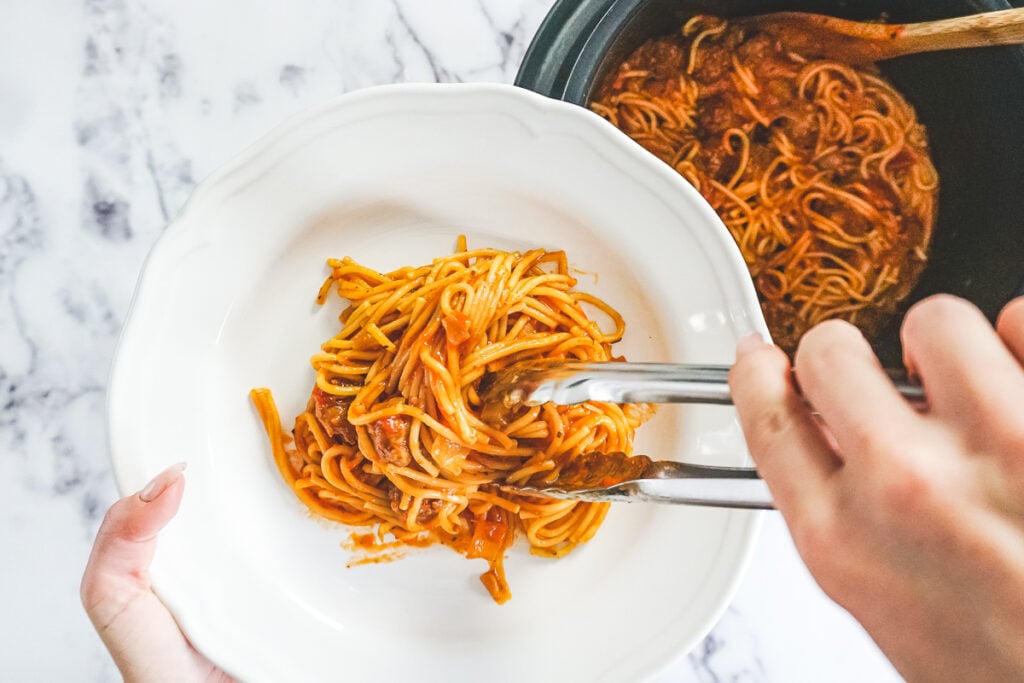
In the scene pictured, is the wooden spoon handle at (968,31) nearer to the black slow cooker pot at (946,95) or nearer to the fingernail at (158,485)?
the black slow cooker pot at (946,95)

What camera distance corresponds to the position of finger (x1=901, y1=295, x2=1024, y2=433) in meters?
0.45

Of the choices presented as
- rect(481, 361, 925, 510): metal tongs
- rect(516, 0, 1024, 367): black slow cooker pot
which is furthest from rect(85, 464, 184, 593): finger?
rect(516, 0, 1024, 367): black slow cooker pot

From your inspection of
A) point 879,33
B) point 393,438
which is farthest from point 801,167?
point 393,438

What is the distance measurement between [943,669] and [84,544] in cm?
137

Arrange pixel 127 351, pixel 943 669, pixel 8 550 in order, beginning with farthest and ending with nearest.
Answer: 1. pixel 8 550
2. pixel 127 351
3. pixel 943 669

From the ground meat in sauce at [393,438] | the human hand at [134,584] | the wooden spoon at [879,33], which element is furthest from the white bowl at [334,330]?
the wooden spoon at [879,33]

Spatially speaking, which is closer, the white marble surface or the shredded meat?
the shredded meat

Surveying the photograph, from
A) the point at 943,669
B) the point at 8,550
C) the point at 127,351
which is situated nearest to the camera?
the point at 943,669

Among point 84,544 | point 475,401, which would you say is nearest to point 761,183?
point 475,401

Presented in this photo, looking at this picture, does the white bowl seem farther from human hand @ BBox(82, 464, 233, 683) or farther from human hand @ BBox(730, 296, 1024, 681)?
human hand @ BBox(730, 296, 1024, 681)

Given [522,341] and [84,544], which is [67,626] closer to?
[84,544]

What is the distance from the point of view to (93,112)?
1355 millimetres

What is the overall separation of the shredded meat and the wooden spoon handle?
1070mm

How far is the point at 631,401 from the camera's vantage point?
32.3 inches
